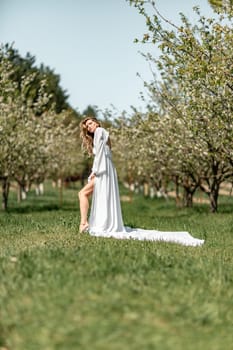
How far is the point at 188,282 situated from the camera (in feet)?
23.7

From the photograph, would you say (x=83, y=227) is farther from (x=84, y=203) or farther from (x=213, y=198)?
(x=213, y=198)

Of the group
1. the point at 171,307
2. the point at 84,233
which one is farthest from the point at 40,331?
the point at 84,233

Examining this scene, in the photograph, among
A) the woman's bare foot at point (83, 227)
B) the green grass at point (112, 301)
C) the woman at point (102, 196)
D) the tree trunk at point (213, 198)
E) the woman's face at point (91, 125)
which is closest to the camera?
the green grass at point (112, 301)

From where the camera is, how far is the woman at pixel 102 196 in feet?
43.3

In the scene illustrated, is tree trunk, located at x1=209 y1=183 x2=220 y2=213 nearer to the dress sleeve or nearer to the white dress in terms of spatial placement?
the white dress

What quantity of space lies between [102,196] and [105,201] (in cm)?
13

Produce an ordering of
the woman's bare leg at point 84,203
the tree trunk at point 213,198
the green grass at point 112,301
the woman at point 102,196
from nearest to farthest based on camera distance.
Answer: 1. the green grass at point 112,301
2. the woman's bare leg at point 84,203
3. the woman at point 102,196
4. the tree trunk at point 213,198

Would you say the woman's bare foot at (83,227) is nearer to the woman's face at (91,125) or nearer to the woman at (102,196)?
the woman at (102,196)

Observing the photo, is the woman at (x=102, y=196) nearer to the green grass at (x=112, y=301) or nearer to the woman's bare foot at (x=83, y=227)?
the woman's bare foot at (x=83, y=227)

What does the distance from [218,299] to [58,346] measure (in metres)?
2.51

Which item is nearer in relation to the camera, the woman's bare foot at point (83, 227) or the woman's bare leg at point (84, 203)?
the woman's bare foot at point (83, 227)

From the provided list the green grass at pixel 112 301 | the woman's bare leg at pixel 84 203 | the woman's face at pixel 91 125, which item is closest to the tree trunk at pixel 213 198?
the woman's bare leg at pixel 84 203

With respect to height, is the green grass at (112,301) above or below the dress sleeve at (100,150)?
below

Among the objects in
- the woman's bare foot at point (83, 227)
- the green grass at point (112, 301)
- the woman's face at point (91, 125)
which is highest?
the woman's face at point (91, 125)
